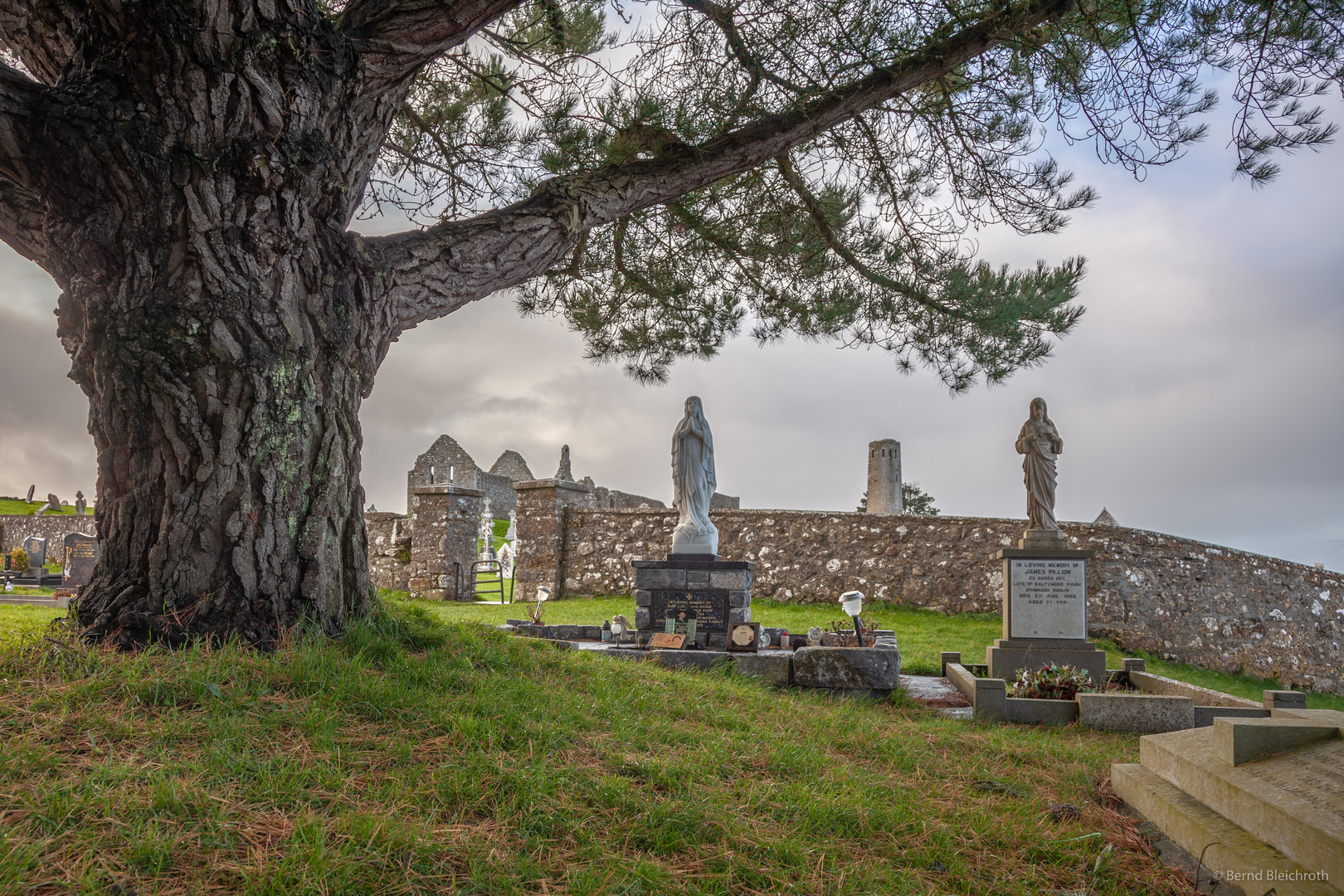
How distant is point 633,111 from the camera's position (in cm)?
527

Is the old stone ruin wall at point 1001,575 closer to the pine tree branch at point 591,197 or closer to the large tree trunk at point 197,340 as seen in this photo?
the pine tree branch at point 591,197

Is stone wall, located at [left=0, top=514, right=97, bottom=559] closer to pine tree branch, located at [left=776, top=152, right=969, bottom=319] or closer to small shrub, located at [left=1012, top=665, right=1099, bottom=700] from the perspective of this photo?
pine tree branch, located at [left=776, top=152, right=969, bottom=319]

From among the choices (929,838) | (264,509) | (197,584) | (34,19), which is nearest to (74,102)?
(34,19)

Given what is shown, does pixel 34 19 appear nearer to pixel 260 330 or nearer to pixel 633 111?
pixel 260 330

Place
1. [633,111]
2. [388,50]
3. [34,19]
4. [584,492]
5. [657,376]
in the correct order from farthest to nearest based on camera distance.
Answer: [584,492]
[657,376]
[633,111]
[388,50]
[34,19]

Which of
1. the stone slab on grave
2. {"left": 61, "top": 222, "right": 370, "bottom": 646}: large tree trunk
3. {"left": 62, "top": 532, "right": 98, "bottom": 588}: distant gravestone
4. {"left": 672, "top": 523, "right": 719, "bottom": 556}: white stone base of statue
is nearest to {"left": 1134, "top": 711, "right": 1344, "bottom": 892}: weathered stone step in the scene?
the stone slab on grave

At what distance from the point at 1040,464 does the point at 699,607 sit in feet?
14.2

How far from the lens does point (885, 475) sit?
23.0 meters

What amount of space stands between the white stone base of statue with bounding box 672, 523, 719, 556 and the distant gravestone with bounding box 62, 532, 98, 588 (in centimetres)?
1216

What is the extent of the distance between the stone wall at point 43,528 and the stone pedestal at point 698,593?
2175cm

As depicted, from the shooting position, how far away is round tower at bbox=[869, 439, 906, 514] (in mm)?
22875

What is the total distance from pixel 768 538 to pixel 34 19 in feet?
36.8

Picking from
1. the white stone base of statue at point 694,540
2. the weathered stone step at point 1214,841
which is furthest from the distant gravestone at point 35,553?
the weathered stone step at point 1214,841

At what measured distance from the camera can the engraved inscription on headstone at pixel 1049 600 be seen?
314 inches
